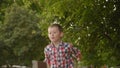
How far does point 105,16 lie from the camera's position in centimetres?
859

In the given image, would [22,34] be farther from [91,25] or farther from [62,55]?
[62,55]

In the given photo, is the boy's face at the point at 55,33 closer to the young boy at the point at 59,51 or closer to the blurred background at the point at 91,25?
the young boy at the point at 59,51

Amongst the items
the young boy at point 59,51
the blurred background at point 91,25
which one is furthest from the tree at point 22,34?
the young boy at point 59,51

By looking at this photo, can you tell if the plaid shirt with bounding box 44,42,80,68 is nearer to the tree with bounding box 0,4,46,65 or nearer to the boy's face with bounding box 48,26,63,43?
the boy's face with bounding box 48,26,63,43

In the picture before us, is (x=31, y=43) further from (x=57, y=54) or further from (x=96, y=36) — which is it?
(x=57, y=54)

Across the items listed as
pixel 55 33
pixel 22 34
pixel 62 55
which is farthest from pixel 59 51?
pixel 22 34

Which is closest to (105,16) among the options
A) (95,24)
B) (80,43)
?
(95,24)

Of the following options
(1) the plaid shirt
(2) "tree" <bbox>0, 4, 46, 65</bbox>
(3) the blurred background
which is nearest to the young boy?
(1) the plaid shirt

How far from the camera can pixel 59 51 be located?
5.73 meters

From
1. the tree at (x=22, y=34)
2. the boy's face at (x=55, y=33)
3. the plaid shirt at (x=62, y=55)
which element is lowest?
the plaid shirt at (x=62, y=55)

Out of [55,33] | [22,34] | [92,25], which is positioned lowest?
[55,33]

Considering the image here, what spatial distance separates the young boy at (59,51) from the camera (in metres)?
5.71

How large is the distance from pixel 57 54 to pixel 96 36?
3.24m

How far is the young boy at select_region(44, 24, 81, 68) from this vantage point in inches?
225
